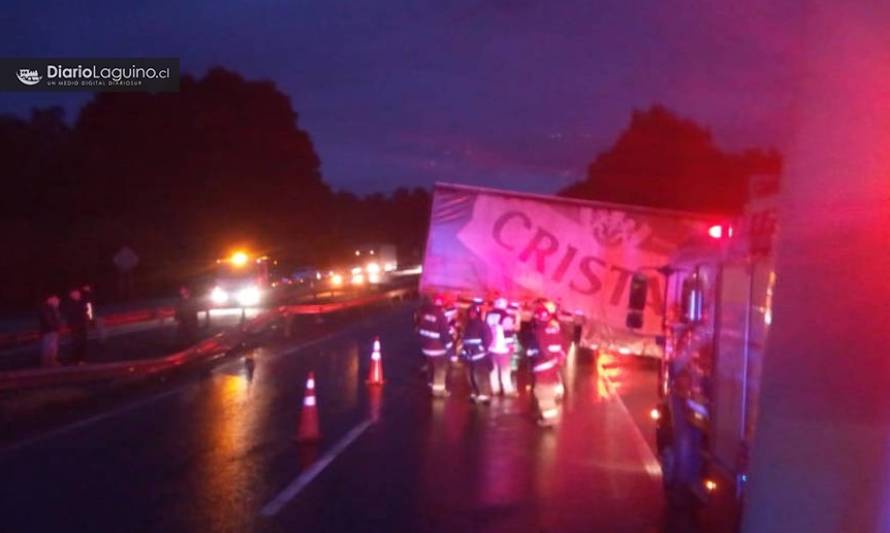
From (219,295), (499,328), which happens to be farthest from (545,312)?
(219,295)

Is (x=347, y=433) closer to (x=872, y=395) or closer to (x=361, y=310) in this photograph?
(x=872, y=395)

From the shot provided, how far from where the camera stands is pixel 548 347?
53.3 ft

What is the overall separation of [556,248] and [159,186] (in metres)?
44.0

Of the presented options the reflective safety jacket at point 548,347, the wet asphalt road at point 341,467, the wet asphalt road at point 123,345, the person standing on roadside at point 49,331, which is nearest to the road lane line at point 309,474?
the wet asphalt road at point 341,467

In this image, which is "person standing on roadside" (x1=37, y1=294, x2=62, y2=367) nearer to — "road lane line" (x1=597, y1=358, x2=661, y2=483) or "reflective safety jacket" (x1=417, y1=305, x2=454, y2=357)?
"reflective safety jacket" (x1=417, y1=305, x2=454, y2=357)

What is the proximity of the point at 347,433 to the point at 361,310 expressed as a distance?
3424cm

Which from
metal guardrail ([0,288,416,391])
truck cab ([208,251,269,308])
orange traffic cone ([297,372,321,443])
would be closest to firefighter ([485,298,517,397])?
orange traffic cone ([297,372,321,443])

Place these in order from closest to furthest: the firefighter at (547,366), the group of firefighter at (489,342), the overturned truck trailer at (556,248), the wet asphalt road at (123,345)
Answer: the firefighter at (547,366)
the group of firefighter at (489,342)
the overturned truck trailer at (556,248)
the wet asphalt road at (123,345)

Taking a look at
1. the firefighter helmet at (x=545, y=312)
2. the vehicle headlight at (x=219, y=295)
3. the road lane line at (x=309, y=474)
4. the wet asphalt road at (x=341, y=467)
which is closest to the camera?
the wet asphalt road at (x=341, y=467)

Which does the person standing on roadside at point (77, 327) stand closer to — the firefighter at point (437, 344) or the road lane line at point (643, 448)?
the firefighter at point (437, 344)

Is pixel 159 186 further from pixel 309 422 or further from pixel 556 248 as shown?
pixel 309 422

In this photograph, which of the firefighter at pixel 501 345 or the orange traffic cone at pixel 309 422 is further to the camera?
the firefighter at pixel 501 345

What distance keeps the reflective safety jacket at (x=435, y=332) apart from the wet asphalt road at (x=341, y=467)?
0.77m

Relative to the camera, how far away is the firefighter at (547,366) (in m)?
15.7
